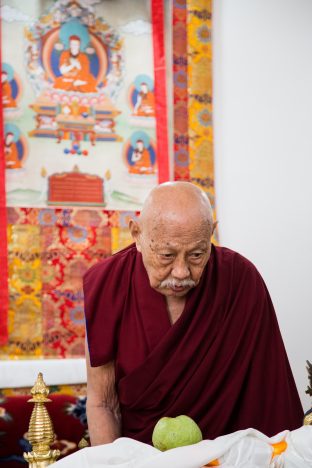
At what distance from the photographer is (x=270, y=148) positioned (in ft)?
13.1

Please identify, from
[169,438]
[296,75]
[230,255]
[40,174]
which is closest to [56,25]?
[40,174]

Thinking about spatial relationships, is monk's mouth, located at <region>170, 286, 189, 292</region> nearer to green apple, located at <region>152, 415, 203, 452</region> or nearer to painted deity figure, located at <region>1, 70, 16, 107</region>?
green apple, located at <region>152, 415, 203, 452</region>

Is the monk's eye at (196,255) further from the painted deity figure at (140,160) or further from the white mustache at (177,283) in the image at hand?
the painted deity figure at (140,160)

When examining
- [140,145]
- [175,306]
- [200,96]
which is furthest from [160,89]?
[175,306]

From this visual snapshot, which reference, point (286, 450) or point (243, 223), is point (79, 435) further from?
point (243, 223)

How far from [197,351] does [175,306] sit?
0.18 meters

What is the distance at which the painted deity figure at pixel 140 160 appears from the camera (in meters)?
3.73

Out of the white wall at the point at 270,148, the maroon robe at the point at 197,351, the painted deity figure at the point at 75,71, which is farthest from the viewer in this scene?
the white wall at the point at 270,148

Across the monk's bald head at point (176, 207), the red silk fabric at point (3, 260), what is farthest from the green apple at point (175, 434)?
the red silk fabric at point (3, 260)

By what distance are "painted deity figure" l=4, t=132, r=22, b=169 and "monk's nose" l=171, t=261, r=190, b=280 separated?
80.3 inches

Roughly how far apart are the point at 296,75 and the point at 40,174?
A: 1.79 metres

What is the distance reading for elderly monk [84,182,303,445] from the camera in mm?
1751

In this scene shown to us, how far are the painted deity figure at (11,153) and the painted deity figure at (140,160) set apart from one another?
2.19ft

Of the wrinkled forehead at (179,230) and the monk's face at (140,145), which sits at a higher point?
the monk's face at (140,145)
